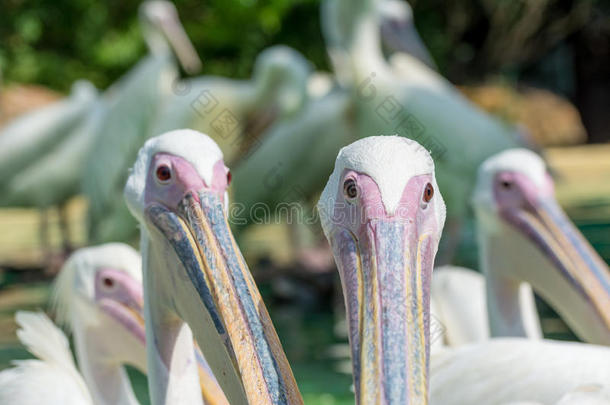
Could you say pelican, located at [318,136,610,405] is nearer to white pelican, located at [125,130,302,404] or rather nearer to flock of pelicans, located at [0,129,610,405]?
flock of pelicans, located at [0,129,610,405]

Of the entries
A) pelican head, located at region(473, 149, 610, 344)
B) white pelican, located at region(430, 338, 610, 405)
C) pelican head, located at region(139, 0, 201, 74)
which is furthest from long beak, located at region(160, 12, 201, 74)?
white pelican, located at region(430, 338, 610, 405)

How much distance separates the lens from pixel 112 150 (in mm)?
6102

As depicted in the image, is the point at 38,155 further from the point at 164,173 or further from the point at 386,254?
the point at 386,254

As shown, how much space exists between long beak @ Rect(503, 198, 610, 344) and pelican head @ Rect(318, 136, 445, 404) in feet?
4.10

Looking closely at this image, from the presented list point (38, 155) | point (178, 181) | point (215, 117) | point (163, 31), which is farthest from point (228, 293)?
point (163, 31)

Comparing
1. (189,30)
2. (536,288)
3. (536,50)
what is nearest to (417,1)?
(536,50)

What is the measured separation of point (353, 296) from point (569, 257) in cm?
146

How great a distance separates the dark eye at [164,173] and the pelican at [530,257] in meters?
1.35

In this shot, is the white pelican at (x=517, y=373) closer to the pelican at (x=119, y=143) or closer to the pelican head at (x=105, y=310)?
the pelican head at (x=105, y=310)

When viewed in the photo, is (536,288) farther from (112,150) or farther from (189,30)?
(189,30)

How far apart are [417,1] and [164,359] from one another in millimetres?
13597

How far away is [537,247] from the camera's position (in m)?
3.00

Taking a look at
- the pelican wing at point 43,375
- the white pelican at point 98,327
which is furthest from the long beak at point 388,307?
the white pelican at point 98,327

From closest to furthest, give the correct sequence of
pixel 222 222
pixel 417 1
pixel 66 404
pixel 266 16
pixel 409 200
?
1. pixel 409 200
2. pixel 222 222
3. pixel 66 404
4. pixel 266 16
5. pixel 417 1
